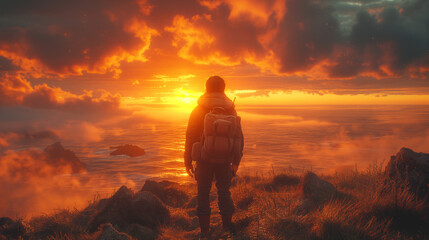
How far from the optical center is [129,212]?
17.9 feet

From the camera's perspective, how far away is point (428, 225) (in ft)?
13.3

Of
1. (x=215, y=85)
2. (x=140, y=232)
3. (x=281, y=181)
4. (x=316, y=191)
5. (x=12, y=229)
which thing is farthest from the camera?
(x=281, y=181)

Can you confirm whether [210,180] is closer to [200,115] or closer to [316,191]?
[200,115]

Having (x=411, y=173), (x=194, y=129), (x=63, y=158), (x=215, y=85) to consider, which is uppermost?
(x=215, y=85)

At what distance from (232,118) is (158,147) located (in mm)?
185877

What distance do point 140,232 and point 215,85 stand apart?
120 inches

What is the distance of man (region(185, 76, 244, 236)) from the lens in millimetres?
3984

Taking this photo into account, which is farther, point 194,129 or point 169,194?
point 169,194

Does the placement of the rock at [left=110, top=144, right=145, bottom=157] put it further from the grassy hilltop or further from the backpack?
the backpack

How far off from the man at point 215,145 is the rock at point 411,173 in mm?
3011

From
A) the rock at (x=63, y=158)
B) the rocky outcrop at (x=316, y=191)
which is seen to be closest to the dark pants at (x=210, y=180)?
the rocky outcrop at (x=316, y=191)

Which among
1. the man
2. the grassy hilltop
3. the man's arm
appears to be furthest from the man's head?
the grassy hilltop

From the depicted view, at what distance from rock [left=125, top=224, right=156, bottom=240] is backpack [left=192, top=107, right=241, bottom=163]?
6.27ft

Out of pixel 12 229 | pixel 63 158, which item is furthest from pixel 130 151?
pixel 12 229
